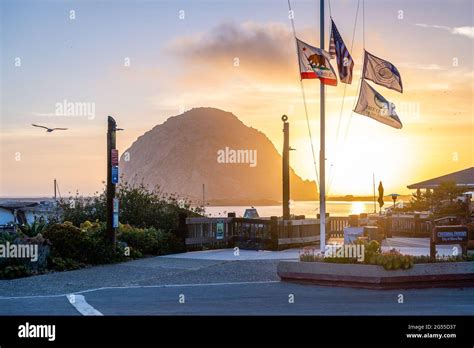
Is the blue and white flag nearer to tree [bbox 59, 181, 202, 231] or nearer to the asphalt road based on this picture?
the asphalt road

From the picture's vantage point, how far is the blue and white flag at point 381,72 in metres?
20.0

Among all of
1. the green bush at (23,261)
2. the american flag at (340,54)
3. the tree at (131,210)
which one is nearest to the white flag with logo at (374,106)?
the american flag at (340,54)

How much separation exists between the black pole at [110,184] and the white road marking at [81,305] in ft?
21.6

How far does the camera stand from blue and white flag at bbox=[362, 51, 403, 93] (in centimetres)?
1995

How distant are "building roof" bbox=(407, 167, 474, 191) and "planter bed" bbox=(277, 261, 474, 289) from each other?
26017 mm

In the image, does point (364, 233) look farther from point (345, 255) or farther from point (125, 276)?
point (125, 276)

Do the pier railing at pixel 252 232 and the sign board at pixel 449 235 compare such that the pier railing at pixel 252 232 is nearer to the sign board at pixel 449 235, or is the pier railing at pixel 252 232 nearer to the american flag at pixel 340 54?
the american flag at pixel 340 54

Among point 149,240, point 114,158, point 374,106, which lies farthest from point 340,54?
point 149,240

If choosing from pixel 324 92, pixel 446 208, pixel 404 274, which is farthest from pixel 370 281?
pixel 446 208

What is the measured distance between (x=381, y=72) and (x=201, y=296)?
836cm

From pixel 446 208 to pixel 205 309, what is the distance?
2502cm

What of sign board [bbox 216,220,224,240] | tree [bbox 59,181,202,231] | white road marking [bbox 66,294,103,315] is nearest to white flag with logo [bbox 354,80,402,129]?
white road marking [bbox 66,294,103,315]
